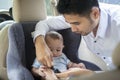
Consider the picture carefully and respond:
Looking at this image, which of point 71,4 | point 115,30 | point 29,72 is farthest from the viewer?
point 29,72

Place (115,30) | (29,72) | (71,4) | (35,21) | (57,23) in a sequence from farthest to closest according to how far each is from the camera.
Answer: (35,21) < (57,23) < (29,72) < (115,30) < (71,4)

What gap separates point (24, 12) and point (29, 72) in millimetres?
477

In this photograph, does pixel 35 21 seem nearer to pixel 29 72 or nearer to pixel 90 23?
pixel 29 72

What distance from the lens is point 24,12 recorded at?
6.00ft

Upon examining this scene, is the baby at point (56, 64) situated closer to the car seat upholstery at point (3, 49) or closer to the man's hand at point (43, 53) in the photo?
the man's hand at point (43, 53)

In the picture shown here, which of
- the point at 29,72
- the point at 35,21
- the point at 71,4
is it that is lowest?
the point at 29,72

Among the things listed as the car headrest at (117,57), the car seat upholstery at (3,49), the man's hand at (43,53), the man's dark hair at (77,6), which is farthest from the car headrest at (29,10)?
the car headrest at (117,57)

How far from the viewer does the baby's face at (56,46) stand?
5.43 feet

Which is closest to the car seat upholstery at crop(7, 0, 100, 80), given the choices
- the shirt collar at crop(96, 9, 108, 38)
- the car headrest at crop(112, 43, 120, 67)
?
→ the shirt collar at crop(96, 9, 108, 38)

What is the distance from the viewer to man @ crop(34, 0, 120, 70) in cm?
142

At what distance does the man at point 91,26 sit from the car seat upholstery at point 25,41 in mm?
130

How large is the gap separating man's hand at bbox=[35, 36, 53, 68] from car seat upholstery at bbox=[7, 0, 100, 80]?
0.48ft

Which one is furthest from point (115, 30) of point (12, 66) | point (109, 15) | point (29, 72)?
point (12, 66)

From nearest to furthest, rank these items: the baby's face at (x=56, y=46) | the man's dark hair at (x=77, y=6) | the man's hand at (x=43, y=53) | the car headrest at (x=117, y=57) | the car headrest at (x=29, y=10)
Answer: the car headrest at (x=117, y=57) < the man's dark hair at (x=77, y=6) < the man's hand at (x=43, y=53) < the baby's face at (x=56, y=46) < the car headrest at (x=29, y=10)
